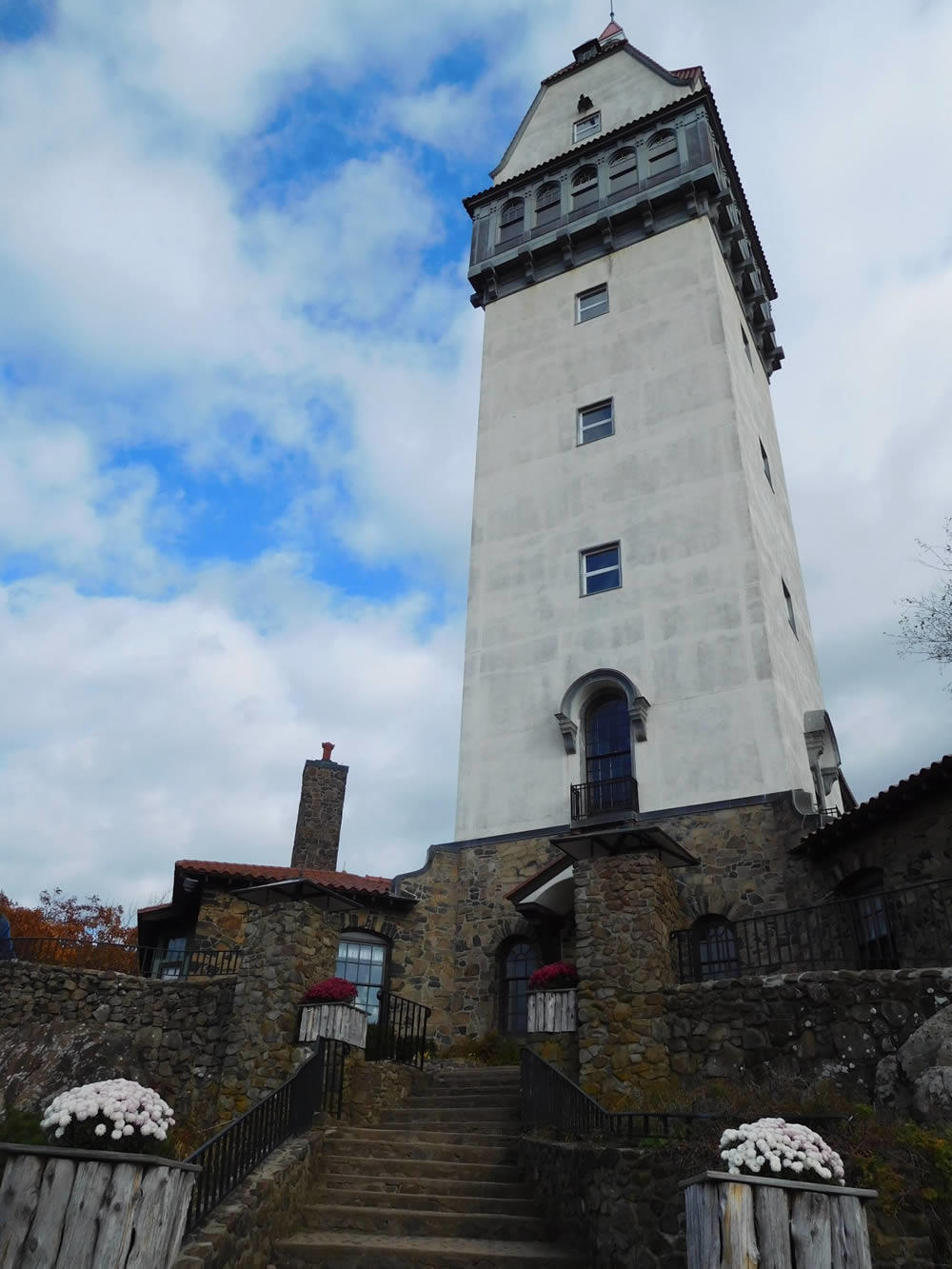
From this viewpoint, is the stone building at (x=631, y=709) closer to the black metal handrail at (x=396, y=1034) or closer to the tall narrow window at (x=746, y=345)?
the tall narrow window at (x=746, y=345)

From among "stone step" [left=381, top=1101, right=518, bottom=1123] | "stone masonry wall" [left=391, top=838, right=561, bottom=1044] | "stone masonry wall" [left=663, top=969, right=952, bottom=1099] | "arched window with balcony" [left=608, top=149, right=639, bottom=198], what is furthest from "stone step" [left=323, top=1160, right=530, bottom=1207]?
"arched window with balcony" [left=608, top=149, right=639, bottom=198]

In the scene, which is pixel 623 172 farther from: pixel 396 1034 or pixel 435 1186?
pixel 435 1186

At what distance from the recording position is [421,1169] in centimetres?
1172

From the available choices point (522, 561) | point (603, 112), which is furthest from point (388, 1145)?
point (603, 112)

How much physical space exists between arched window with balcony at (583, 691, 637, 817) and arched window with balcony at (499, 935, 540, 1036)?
10.3 feet

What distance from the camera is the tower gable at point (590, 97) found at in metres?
30.8

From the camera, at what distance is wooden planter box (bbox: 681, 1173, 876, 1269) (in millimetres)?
5508

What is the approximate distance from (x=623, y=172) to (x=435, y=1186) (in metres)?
27.9

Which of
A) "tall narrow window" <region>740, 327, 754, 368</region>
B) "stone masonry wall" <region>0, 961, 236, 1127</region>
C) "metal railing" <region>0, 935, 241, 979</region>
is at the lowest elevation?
"stone masonry wall" <region>0, 961, 236, 1127</region>

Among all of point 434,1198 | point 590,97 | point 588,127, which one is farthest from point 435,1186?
point 590,97

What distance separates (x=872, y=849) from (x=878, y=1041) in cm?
533

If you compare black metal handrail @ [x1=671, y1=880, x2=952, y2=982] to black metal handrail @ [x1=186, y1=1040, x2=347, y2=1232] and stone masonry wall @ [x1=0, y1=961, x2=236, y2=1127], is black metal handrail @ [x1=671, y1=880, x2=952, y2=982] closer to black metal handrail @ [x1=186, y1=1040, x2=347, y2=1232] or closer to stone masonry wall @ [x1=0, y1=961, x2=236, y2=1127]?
black metal handrail @ [x1=186, y1=1040, x2=347, y2=1232]

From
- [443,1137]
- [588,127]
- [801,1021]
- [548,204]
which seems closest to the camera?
[801,1021]

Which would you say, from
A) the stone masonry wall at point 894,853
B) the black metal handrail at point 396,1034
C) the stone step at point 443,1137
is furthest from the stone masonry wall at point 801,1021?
the black metal handrail at point 396,1034
